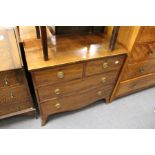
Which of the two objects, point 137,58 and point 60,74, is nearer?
point 60,74

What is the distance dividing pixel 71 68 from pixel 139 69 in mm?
863

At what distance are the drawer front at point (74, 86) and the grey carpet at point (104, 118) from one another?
43 centimetres

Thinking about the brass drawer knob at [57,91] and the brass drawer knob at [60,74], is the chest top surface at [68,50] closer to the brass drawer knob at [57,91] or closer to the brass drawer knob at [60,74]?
the brass drawer knob at [60,74]

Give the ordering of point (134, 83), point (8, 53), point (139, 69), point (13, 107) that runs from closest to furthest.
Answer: point (8, 53)
point (13, 107)
point (139, 69)
point (134, 83)

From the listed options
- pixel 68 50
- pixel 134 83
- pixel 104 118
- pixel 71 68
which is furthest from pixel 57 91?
pixel 134 83

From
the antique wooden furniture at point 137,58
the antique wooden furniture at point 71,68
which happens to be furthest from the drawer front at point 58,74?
the antique wooden furniture at point 137,58

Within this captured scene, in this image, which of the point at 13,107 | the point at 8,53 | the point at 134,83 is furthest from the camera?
the point at 134,83

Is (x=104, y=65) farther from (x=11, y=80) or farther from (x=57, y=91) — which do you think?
(x=11, y=80)

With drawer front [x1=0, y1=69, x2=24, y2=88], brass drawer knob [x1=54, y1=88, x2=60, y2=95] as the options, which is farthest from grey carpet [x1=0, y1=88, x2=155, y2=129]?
drawer front [x1=0, y1=69, x2=24, y2=88]

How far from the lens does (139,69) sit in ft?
4.90

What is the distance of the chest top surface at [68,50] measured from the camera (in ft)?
3.17

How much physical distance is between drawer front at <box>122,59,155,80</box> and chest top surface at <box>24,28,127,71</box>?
0.31 metres
